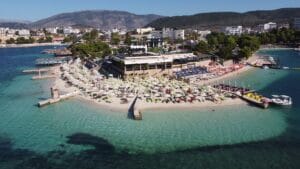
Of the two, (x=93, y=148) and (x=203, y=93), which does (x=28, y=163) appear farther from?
(x=203, y=93)

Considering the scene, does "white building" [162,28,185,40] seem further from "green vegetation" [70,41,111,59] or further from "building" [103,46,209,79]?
"building" [103,46,209,79]

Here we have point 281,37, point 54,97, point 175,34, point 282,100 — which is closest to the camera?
point 282,100

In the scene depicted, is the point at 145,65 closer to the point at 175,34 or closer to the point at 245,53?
the point at 245,53

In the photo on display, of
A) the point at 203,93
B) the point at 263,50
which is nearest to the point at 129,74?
the point at 203,93

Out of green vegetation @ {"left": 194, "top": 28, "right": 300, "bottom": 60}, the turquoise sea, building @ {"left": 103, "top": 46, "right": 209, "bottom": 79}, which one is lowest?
the turquoise sea

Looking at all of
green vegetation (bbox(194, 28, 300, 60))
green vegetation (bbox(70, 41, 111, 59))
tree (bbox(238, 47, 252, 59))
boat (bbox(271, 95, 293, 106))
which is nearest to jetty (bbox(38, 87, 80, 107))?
boat (bbox(271, 95, 293, 106))

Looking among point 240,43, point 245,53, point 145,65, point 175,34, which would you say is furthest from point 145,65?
point 175,34

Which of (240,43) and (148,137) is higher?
(240,43)

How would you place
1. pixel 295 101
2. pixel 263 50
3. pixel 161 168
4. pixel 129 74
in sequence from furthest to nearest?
1. pixel 263 50
2. pixel 129 74
3. pixel 295 101
4. pixel 161 168
